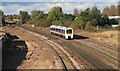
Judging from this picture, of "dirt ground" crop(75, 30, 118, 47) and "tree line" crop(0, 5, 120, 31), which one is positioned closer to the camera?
"dirt ground" crop(75, 30, 118, 47)

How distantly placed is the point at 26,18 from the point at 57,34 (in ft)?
389

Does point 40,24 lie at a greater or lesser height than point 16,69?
lesser

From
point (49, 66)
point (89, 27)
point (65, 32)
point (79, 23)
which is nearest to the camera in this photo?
point (49, 66)

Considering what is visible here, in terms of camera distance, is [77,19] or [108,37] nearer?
[108,37]

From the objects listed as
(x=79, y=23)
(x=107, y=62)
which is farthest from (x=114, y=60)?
(x=79, y=23)

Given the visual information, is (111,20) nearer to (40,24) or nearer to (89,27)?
(40,24)

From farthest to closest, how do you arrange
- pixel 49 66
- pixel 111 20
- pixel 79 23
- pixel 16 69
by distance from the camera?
pixel 111 20
pixel 79 23
pixel 49 66
pixel 16 69

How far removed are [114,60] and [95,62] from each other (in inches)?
92.6

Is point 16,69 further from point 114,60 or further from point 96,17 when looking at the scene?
point 96,17

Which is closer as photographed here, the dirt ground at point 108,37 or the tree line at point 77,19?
the dirt ground at point 108,37

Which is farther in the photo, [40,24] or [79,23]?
[40,24]

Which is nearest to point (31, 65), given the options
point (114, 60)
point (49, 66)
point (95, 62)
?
point (49, 66)

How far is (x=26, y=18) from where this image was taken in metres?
177

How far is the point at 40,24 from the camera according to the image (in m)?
121
